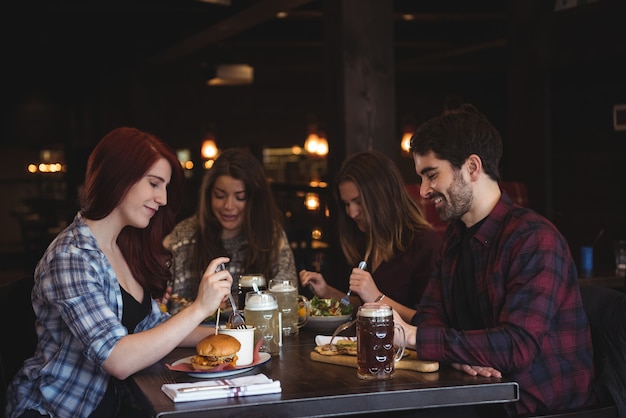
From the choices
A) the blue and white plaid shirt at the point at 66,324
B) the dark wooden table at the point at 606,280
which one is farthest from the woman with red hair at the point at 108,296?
the dark wooden table at the point at 606,280

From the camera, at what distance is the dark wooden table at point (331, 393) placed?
2.15 metres

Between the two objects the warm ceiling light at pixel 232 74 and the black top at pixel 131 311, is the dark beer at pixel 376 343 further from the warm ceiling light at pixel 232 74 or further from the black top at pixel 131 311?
the warm ceiling light at pixel 232 74

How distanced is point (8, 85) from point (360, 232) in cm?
1020

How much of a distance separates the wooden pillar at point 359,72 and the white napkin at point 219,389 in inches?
115

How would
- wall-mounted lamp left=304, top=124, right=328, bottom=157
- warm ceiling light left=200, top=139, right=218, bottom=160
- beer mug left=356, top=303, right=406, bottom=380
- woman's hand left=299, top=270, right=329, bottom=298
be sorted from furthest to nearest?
1. warm ceiling light left=200, top=139, right=218, bottom=160
2. wall-mounted lamp left=304, top=124, right=328, bottom=157
3. woman's hand left=299, top=270, right=329, bottom=298
4. beer mug left=356, top=303, right=406, bottom=380

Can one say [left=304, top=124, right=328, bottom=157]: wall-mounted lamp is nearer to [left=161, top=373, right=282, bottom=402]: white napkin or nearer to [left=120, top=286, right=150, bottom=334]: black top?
[left=120, top=286, right=150, bottom=334]: black top

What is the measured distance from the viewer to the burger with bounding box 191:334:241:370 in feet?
8.08

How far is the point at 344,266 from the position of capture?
5.15 m

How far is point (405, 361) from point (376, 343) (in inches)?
7.2

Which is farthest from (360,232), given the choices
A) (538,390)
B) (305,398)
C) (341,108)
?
(305,398)

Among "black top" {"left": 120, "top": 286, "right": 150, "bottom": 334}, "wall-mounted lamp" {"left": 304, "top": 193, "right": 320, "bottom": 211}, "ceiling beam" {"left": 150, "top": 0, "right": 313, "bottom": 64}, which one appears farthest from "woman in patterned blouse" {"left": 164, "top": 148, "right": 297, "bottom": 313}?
"wall-mounted lamp" {"left": 304, "top": 193, "right": 320, "bottom": 211}

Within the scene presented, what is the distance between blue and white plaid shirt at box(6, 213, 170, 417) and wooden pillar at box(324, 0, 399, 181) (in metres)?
2.46

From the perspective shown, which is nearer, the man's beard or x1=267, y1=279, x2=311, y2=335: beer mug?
the man's beard

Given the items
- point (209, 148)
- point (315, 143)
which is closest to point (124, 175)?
point (315, 143)
